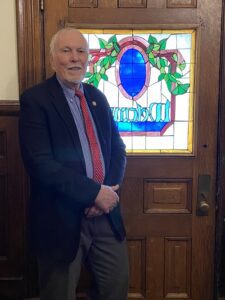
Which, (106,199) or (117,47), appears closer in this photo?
(106,199)

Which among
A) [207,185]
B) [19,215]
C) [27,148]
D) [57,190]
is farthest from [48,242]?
[207,185]

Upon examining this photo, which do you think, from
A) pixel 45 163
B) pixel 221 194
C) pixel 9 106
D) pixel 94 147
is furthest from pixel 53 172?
pixel 221 194

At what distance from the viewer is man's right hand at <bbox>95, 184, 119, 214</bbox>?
1.63 m

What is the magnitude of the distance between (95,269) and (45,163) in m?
0.56

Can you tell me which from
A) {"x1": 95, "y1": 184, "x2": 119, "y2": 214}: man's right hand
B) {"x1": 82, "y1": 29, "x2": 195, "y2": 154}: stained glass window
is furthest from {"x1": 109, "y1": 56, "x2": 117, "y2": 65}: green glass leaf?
{"x1": 95, "y1": 184, "x2": 119, "y2": 214}: man's right hand

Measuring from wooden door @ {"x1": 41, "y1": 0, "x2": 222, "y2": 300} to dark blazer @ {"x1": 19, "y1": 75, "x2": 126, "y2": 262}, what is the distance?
0.59 meters

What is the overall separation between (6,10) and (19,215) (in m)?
1.09

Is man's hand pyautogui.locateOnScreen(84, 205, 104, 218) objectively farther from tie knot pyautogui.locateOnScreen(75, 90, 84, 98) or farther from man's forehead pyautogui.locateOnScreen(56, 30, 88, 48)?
man's forehead pyautogui.locateOnScreen(56, 30, 88, 48)

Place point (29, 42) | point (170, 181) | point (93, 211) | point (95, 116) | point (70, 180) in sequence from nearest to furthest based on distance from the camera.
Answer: point (70, 180) → point (93, 211) → point (95, 116) → point (29, 42) → point (170, 181)

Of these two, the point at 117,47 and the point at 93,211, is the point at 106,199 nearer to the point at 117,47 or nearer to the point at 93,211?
the point at 93,211

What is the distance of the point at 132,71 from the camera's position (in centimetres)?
218

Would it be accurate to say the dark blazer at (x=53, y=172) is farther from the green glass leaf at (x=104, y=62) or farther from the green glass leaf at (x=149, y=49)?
the green glass leaf at (x=149, y=49)

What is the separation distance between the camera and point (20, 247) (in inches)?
89.0

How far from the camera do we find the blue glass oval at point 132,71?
2.17m
